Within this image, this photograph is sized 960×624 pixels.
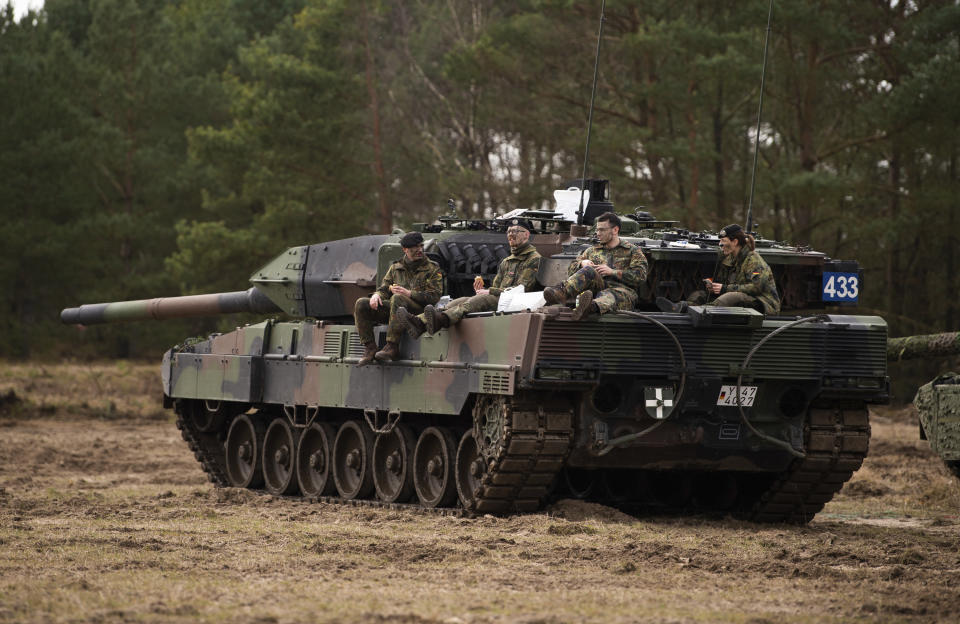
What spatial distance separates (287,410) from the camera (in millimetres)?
16766

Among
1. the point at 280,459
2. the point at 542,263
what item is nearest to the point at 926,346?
the point at 542,263

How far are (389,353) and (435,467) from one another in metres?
1.08

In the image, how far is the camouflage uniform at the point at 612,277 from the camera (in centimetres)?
1230

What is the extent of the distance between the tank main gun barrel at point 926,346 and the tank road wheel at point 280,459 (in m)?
6.15

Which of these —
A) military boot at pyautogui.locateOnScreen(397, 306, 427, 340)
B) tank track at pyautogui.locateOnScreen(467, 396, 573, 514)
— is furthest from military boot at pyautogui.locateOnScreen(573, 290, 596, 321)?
military boot at pyautogui.locateOnScreen(397, 306, 427, 340)

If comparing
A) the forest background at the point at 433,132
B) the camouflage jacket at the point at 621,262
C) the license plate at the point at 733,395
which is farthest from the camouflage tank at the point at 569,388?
the forest background at the point at 433,132

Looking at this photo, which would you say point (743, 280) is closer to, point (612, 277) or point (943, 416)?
point (612, 277)

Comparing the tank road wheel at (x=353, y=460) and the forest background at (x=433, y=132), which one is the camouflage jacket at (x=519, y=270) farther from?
the forest background at (x=433, y=132)

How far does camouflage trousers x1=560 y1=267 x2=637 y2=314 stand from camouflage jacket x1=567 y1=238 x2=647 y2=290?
0.15 m

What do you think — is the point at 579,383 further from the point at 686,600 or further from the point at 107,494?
the point at 107,494

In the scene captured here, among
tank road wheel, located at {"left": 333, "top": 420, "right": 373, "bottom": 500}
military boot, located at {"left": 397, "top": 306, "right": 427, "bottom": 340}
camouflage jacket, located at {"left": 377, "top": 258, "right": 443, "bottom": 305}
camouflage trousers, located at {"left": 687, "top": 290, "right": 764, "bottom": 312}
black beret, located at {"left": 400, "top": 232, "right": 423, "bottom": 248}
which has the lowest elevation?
tank road wheel, located at {"left": 333, "top": 420, "right": 373, "bottom": 500}

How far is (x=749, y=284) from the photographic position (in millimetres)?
13008

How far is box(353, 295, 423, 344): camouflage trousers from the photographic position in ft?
45.5

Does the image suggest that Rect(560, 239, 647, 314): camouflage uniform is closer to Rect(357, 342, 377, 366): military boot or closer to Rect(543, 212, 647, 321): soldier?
Rect(543, 212, 647, 321): soldier
